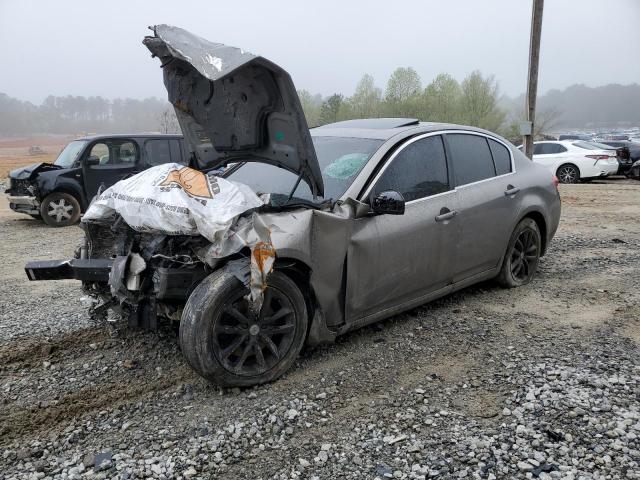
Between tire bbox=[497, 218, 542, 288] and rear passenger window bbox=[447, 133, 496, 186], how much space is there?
28.3 inches

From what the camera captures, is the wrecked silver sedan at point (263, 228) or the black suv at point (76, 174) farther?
the black suv at point (76, 174)

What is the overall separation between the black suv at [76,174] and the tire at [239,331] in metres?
7.91

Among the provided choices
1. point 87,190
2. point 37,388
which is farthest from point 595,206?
point 37,388

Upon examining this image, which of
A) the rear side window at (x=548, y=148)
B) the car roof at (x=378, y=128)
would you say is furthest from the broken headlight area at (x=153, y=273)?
the rear side window at (x=548, y=148)

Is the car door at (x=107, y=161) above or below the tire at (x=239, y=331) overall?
above

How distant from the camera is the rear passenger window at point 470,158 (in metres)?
4.61

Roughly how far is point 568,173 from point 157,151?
1284 cm

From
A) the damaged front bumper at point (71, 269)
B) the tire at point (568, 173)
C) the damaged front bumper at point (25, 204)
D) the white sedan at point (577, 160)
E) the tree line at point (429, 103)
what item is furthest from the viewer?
the tree line at point (429, 103)

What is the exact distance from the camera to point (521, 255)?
17.7 feet

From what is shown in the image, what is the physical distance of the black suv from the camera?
1052 centimetres

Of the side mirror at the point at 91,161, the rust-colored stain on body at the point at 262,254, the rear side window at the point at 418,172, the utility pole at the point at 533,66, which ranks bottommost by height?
the rust-colored stain on body at the point at 262,254

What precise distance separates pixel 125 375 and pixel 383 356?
177 centimetres

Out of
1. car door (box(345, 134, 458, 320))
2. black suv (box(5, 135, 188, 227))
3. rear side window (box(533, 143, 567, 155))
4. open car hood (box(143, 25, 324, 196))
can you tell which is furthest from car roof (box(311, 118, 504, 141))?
rear side window (box(533, 143, 567, 155))

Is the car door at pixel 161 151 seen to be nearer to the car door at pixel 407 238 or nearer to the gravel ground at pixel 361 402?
the gravel ground at pixel 361 402
